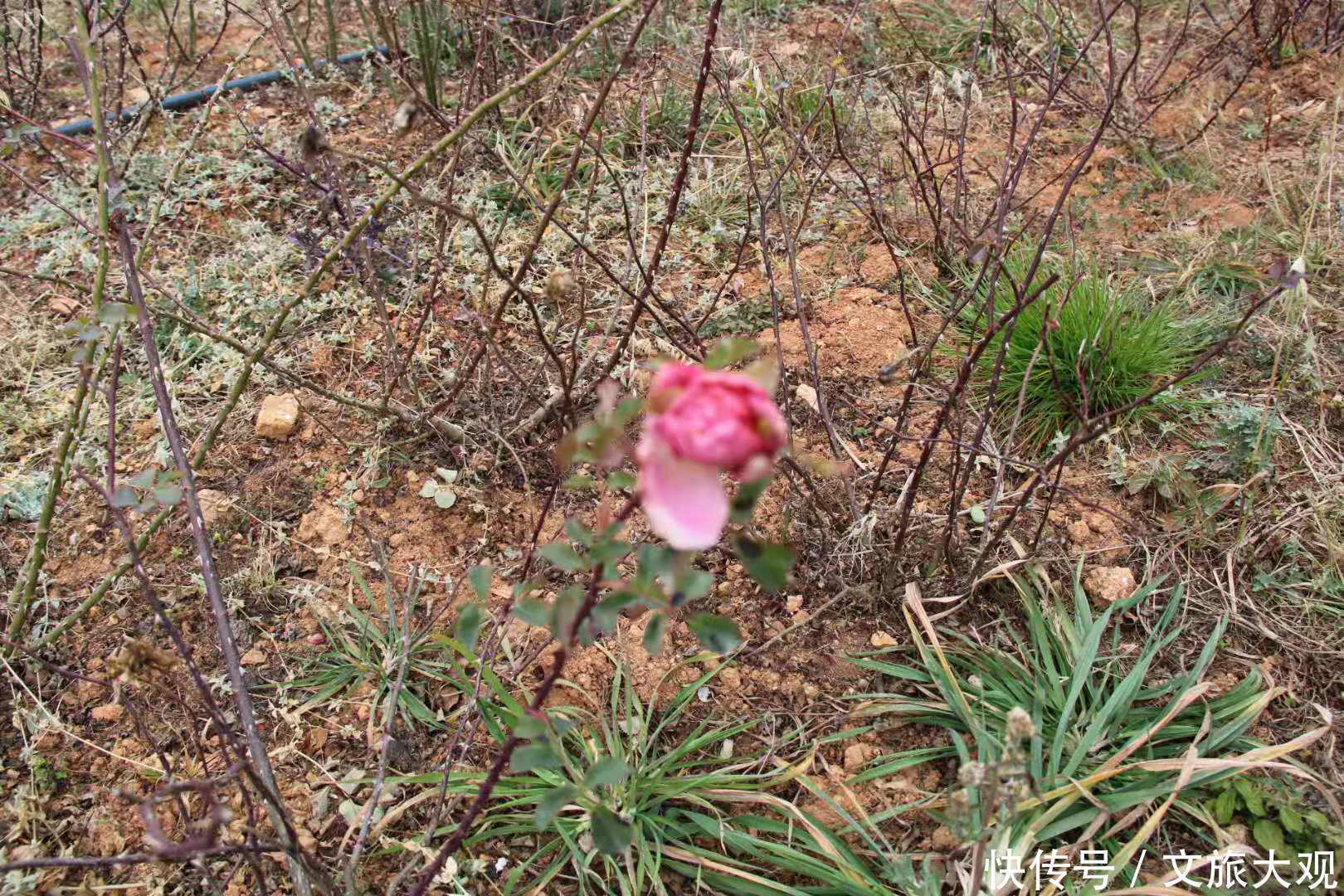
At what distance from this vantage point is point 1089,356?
7.31 ft

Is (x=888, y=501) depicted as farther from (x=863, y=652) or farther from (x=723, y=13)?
(x=723, y=13)

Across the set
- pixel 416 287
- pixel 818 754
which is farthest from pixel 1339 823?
pixel 416 287

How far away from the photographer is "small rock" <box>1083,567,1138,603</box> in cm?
195

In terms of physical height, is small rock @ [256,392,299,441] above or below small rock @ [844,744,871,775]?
above

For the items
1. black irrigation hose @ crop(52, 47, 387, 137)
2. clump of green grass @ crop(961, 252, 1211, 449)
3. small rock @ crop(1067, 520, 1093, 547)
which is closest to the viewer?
small rock @ crop(1067, 520, 1093, 547)

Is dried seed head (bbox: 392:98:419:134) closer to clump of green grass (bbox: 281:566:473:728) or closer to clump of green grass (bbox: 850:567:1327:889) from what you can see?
clump of green grass (bbox: 281:566:473:728)

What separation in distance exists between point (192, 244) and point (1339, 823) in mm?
3235

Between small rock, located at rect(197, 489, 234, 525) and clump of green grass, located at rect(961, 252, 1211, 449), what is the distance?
1857mm

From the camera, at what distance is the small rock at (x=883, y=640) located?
1899 mm

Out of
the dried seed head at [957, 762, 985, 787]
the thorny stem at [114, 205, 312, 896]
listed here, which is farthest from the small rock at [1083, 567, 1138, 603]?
the thorny stem at [114, 205, 312, 896]

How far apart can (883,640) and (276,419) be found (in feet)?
5.17

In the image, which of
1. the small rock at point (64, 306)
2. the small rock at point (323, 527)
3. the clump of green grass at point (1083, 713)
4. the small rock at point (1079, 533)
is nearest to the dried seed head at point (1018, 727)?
the clump of green grass at point (1083, 713)

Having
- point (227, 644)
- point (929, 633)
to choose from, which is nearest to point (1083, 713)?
point (929, 633)

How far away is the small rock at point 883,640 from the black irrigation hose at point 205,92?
2709 millimetres
